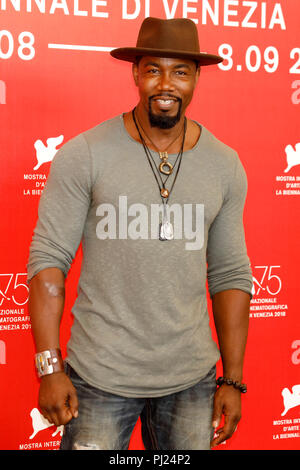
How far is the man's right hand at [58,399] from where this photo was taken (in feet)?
4.95

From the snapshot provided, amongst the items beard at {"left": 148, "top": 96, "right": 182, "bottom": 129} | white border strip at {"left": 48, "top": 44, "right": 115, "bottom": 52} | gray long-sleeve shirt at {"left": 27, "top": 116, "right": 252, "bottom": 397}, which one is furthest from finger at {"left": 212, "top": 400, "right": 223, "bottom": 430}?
white border strip at {"left": 48, "top": 44, "right": 115, "bottom": 52}

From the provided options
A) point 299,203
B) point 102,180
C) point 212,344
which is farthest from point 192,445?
point 299,203

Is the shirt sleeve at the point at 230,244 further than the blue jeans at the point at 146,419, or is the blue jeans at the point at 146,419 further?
the shirt sleeve at the point at 230,244

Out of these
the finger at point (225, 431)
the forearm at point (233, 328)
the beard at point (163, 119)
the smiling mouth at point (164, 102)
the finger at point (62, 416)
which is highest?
the smiling mouth at point (164, 102)

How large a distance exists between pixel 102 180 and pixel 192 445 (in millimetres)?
794

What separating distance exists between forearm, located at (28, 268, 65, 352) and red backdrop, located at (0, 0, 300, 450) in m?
0.88

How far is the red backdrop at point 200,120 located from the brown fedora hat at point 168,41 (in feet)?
2.29

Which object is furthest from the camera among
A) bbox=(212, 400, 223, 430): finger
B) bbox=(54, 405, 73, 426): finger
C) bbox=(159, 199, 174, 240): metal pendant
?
bbox=(212, 400, 223, 430): finger

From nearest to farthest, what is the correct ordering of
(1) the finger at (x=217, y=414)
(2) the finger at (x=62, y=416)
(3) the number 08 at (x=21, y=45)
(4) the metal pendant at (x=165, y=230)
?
(2) the finger at (x=62, y=416) → (4) the metal pendant at (x=165, y=230) → (1) the finger at (x=217, y=414) → (3) the number 08 at (x=21, y=45)

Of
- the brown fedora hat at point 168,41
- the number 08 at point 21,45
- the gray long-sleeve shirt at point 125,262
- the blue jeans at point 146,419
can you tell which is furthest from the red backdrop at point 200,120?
the blue jeans at point 146,419

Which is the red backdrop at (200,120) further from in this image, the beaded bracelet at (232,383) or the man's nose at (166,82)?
the beaded bracelet at (232,383)

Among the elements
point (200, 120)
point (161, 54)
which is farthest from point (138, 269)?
point (200, 120)

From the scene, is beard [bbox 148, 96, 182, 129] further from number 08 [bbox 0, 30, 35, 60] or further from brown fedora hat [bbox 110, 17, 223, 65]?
number 08 [bbox 0, 30, 35, 60]
